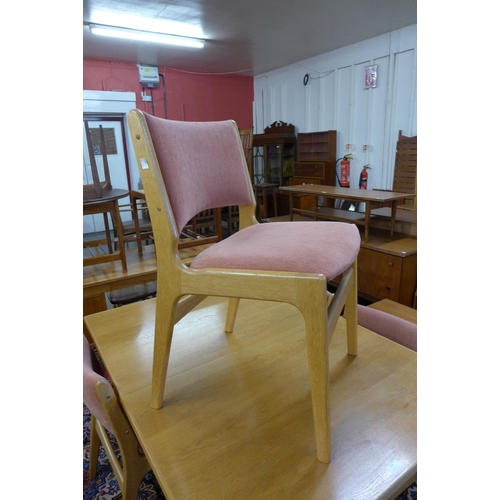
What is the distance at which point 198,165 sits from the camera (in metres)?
1.00

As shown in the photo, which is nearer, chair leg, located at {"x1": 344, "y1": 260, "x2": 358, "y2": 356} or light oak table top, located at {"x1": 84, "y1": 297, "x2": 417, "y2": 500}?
light oak table top, located at {"x1": 84, "y1": 297, "x2": 417, "y2": 500}

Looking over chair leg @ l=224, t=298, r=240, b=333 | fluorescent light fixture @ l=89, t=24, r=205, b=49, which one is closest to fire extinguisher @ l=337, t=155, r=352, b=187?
fluorescent light fixture @ l=89, t=24, r=205, b=49

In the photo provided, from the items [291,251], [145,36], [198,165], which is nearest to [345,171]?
[145,36]

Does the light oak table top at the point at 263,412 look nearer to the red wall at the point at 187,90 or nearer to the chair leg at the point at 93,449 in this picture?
the chair leg at the point at 93,449

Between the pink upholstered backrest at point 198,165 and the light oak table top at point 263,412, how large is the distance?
48 centimetres

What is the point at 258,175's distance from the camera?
20.7 feet

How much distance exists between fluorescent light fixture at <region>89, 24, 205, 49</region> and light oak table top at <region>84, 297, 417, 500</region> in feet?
12.8

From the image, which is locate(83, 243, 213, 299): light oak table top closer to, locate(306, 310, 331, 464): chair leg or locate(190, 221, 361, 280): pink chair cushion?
locate(190, 221, 361, 280): pink chair cushion

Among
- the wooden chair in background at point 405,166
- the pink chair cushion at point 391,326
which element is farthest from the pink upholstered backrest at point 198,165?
the wooden chair in background at point 405,166

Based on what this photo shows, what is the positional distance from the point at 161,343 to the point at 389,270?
6.93 feet

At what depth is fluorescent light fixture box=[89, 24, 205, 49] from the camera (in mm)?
3926

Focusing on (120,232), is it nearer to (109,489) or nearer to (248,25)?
(109,489)
